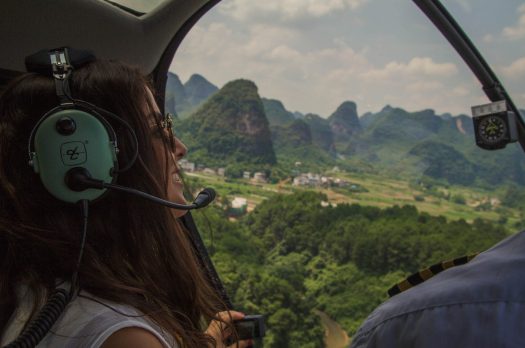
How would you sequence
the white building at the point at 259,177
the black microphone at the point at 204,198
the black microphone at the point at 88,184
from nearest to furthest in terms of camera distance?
1. the black microphone at the point at 88,184
2. the black microphone at the point at 204,198
3. the white building at the point at 259,177

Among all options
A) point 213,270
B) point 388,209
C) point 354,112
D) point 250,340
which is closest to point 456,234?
point 388,209

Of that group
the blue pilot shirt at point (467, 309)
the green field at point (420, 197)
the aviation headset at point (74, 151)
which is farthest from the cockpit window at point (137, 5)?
the blue pilot shirt at point (467, 309)

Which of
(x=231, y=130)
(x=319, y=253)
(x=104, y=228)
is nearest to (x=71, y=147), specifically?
(x=104, y=228)

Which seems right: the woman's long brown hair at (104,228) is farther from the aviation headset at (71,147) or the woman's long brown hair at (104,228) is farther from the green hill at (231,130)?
the green hill at (231,130)

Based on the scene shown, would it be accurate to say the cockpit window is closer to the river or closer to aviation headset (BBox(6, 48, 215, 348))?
aviation headset (BBox(6, 48, 215, 348))

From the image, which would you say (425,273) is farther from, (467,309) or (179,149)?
(179,149)

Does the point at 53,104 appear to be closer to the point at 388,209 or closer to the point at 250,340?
the point at 250,340
